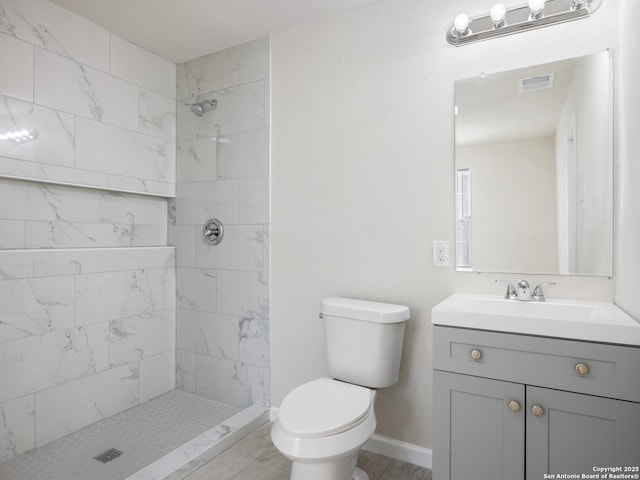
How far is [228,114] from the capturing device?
261 cm

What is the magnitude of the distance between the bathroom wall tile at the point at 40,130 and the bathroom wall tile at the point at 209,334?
1.24 meters

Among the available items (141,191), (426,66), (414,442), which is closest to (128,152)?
(141,191)

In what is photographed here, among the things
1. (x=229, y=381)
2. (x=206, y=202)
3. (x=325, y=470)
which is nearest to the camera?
(x=325, y=470)

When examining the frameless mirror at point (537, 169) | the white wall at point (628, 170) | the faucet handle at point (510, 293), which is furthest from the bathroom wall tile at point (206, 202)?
the white wall at point (628, 170)

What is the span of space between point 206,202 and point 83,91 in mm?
945

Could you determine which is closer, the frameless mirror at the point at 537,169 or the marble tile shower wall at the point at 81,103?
the frameless mirror at the point at 537,169

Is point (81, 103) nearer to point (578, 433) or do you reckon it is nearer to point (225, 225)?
point (225, 225)

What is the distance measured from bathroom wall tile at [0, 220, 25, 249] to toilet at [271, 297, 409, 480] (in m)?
1.60

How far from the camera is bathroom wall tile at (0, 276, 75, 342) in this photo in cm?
196

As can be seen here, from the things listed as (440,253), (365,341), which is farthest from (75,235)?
(440,253)

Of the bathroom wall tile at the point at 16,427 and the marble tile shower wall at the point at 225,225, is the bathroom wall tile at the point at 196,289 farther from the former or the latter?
the bathroom wall tile at the point at 16,427

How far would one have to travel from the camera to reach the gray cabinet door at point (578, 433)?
1.21 metres

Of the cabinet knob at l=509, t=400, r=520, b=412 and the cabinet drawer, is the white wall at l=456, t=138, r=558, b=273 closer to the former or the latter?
the cabinet drawer

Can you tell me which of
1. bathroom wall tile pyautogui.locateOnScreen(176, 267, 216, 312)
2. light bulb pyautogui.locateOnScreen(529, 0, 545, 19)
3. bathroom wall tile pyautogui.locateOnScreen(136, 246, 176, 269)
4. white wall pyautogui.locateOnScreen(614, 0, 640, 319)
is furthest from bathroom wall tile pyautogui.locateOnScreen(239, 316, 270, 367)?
light bulb pyautogui.locateOnScreen(529, 0, 545, 19)
